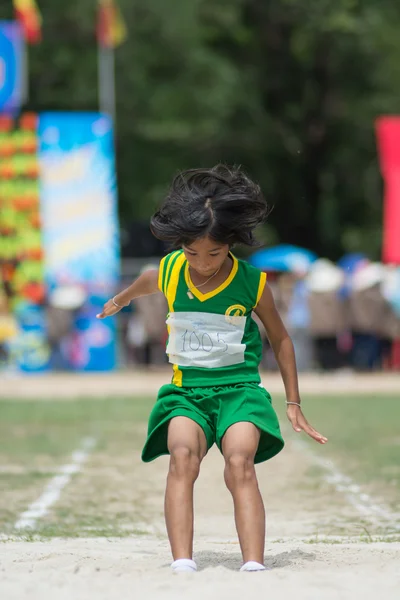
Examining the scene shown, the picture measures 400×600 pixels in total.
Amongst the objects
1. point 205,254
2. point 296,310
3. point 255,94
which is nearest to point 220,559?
point 205,254

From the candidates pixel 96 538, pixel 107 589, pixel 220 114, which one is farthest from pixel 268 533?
pixel 220 114

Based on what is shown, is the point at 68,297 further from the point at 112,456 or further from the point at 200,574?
the point at 200,574

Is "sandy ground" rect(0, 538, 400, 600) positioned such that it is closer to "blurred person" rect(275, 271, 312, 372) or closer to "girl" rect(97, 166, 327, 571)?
"girl" rect(97, 166, 327, 571)

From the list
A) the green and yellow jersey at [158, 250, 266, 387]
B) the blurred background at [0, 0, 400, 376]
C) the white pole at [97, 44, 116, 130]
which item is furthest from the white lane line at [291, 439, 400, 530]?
the white pole at [97, 44, 116, 130]

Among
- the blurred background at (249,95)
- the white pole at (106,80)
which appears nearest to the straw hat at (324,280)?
the blurred background at (249,95)

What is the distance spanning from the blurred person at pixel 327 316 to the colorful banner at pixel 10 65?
6.59 meters

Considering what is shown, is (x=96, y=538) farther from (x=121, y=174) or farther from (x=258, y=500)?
A: (x=121, y=174)

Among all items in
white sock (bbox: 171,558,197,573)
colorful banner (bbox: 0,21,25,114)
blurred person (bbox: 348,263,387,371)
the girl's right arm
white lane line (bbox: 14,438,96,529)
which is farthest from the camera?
colorful banner (bbox: 0,21,25,114)

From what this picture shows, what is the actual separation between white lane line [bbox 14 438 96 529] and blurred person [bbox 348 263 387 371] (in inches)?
442

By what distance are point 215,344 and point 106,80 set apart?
31635mm

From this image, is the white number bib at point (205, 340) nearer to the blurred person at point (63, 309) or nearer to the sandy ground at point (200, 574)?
the sandy ground at point (200, 574)

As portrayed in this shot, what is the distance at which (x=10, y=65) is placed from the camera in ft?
75.8

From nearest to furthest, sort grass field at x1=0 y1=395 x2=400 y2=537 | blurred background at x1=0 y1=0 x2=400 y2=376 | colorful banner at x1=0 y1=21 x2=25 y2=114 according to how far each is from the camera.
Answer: grass field at x1=0 y1=395 x2=400 y2=537 < colorful banner at x1=0 y1=21 x2=25 y2=114 < blurred background at x1=0 y1=0 x2=400 y2=376

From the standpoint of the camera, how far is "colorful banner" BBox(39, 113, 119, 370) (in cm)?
2353
